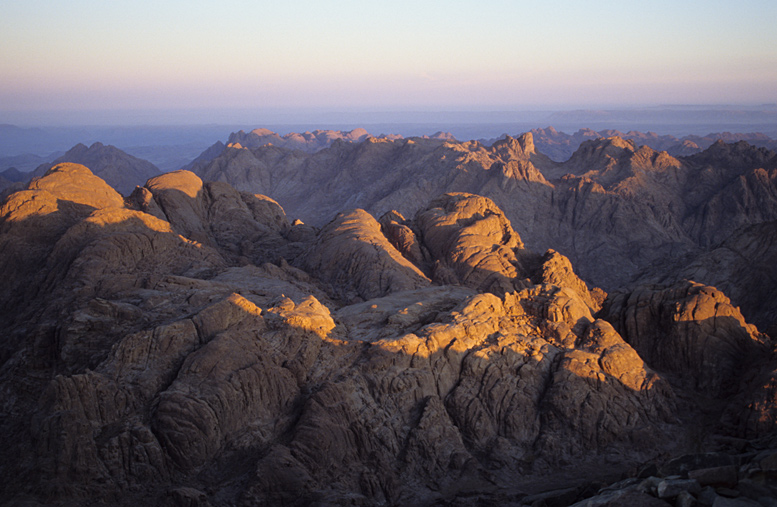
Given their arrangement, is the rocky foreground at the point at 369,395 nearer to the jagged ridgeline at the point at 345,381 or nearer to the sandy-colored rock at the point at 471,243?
the jagged ridgeline at the point at 345,381

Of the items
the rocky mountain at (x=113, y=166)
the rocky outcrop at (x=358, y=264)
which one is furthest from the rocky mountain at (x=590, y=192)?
the rocky outcrop at (x=358, y=264)

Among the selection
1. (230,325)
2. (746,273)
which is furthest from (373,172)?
(230,325)

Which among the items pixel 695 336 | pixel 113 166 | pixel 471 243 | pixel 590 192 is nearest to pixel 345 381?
pixel 695 336

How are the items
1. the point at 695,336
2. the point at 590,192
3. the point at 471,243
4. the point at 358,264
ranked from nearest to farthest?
1. the point at 695,336
2. the point at 358,264
3. the point at 471,243
4. the point at 590,192

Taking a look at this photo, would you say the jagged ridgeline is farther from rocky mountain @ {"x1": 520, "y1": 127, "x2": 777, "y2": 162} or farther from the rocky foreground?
rocky mountain @ {"x1": 520, "y1": 127, "x2": 777, "y2": 162}

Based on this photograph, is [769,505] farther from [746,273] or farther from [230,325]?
[746,273]

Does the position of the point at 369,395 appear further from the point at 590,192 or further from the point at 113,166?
the point at 113,166

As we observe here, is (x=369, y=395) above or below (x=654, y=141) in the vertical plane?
below

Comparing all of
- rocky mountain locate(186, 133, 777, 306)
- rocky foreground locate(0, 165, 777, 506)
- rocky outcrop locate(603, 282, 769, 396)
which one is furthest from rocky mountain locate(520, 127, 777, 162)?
rocky foreground locate(0, 165, 777, 506)
